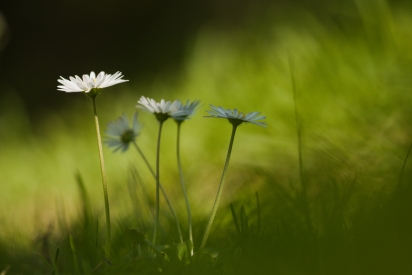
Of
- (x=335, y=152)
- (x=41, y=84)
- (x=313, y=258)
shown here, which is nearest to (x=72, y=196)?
(x=335, y=152)

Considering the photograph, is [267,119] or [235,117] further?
[267,119]

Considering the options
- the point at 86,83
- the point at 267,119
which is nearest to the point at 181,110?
the point at 86,83

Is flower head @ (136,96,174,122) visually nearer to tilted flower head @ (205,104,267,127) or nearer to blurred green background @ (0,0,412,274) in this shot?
tilted flower head @ (205,104,267,127)

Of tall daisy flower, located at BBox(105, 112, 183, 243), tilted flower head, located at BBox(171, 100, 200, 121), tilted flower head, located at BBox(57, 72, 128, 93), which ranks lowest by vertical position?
tall daisy flower, located at BBox(105, 112, 183, 243)

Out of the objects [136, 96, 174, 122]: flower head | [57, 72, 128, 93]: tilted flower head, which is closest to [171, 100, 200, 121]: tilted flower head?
[136, 96, 174, 122]: flower head

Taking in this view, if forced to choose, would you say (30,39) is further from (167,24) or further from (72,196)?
(72,196)

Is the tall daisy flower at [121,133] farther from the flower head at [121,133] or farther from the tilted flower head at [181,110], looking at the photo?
the tilted flower head at [181,110]

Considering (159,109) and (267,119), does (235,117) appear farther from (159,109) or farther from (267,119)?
(267,119)

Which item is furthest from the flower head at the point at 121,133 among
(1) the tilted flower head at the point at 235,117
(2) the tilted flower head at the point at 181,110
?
(1) the tilted flower head at the point at 235,117

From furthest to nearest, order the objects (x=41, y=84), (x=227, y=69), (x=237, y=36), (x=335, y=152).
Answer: (x=41, y=84) < (x=237, y=36) < (x=227, y=69) < (x=335, y=152)
